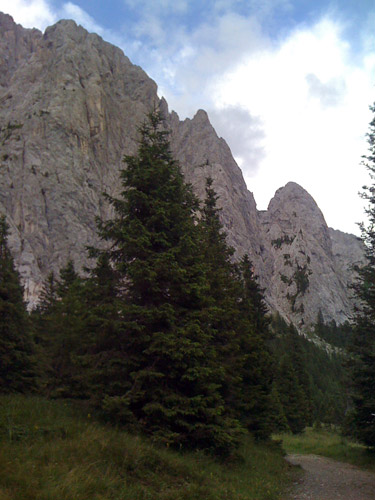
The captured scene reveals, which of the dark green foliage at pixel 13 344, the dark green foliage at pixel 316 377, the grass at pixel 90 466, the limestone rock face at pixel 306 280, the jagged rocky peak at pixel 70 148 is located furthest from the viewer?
the limestone rock face at pixel 306 280

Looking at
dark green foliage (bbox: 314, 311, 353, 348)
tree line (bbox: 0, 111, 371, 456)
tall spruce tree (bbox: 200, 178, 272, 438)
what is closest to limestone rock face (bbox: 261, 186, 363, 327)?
dark green foliage (bbox: 314, 311, 353, 348)

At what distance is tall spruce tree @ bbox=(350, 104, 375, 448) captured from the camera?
15961 millimetres

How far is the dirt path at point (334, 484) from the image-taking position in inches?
404

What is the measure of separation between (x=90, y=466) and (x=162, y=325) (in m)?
5.42

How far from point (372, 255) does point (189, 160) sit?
168286 mm

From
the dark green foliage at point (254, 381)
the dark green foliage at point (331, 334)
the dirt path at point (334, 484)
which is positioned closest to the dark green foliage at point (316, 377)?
the dark green foliage at point (331, 334)

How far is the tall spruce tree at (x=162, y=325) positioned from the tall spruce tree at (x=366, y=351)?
25.9ft

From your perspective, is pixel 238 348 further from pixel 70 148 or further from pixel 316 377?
pixel 70 148

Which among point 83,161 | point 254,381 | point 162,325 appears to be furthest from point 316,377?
point 83,161

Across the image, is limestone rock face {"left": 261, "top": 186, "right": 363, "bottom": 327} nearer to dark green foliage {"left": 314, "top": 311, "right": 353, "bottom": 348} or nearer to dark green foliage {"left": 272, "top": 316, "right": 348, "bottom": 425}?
dark green foliage {"left": 314, "top": 311, "right": 353, "bottom": 348}

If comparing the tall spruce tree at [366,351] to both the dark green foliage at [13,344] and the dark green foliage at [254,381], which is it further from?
the dark green foliage at [13,344]

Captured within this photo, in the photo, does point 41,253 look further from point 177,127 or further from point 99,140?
point 177,127

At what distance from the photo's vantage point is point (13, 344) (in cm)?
1739

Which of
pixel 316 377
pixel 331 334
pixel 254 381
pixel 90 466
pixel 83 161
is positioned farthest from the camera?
pixel 331 334
